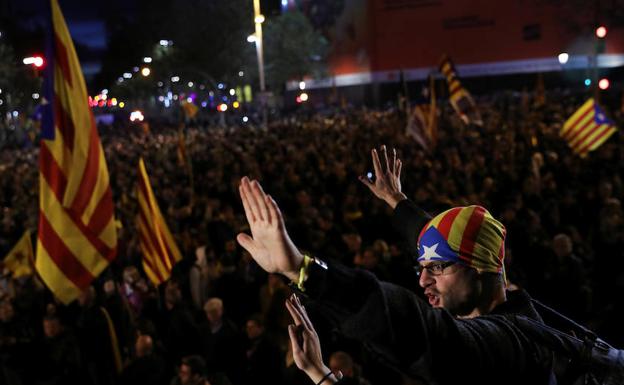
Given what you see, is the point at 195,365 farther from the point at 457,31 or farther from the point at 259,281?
the point at 457,31

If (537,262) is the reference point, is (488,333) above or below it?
above

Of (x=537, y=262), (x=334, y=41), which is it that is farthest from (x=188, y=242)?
(x=334, y=41)

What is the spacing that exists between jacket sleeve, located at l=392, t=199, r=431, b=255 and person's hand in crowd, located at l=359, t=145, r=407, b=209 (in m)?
0.08

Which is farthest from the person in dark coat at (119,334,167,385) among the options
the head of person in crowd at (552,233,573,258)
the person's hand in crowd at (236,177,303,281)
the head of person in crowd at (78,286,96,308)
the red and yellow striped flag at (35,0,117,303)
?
the person's hand in crowd at (236,177,303,281)

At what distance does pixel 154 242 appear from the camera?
8.76 m

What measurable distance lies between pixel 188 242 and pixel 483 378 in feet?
29.2

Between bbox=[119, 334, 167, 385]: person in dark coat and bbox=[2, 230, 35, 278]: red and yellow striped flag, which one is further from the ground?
bbox=[2, 230, 35, 278]: red and yellow striped flag

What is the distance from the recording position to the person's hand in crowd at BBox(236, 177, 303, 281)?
176cm

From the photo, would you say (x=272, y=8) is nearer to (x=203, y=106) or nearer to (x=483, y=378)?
(x=483, y=378)

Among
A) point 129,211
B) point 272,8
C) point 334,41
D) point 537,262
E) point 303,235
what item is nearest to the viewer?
point 537,262

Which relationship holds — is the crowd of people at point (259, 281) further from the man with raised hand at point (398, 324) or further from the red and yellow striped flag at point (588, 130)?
the man with raised hand at point (398, 324)

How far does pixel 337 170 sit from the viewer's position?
15.0 m

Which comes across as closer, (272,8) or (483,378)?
(483,378)

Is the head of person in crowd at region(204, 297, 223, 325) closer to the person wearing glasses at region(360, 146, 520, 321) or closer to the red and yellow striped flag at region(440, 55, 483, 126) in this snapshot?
the person wearing glasses at region(360, 146, 520, 321)
